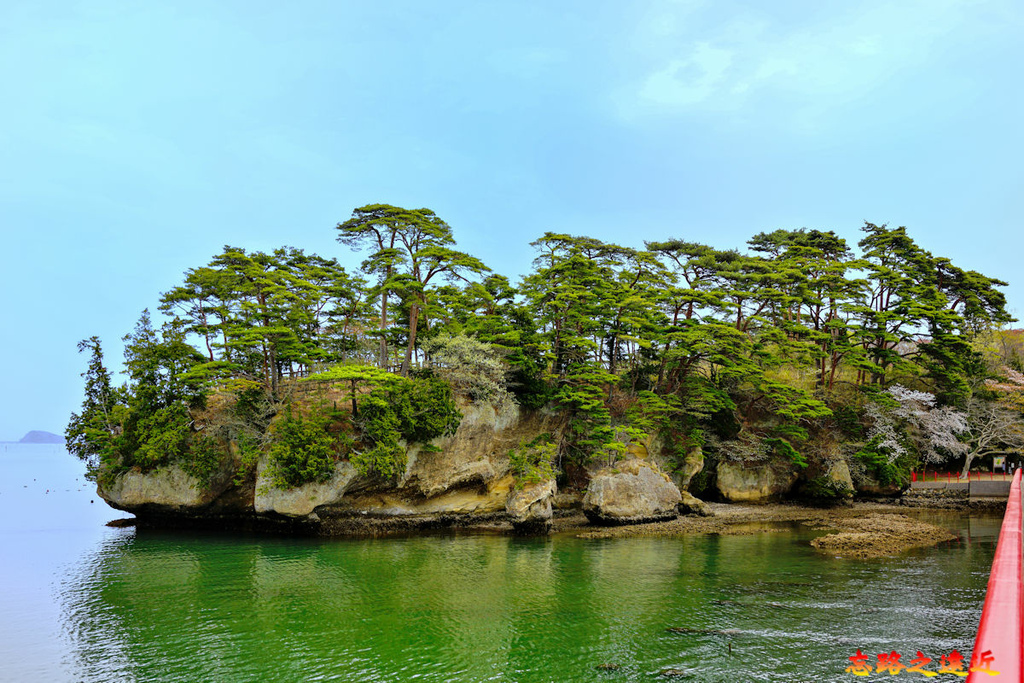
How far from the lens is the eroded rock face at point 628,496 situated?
28.6m

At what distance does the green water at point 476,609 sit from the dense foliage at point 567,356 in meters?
5.60

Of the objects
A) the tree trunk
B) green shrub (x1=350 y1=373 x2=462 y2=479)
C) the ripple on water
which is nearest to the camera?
the ripple on water

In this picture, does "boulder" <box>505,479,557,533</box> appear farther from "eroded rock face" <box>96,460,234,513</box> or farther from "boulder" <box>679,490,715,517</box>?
"eroded rock face" <box>96,460,234,513</box>

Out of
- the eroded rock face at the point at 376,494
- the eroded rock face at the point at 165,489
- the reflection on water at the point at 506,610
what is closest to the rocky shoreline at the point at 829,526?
the reflection on water at the point at 506,610

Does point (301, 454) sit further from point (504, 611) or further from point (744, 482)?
point (744, 482)

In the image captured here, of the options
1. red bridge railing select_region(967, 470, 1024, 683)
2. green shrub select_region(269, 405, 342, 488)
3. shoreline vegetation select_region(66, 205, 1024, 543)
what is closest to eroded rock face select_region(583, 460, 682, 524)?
shoreline vegetation select_region(66, 205, 1024, 543)

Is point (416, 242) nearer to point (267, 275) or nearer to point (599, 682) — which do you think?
point (267, 275)

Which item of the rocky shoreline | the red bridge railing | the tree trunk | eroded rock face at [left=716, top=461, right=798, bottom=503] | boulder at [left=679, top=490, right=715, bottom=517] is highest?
the tree trunk

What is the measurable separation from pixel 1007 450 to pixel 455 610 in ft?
118

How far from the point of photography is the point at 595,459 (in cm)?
3222

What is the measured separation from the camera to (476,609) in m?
16.8

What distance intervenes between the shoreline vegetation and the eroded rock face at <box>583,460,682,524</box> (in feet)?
0.35

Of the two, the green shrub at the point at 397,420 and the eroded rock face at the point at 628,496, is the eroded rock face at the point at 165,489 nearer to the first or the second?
the green shrub at the point at 397,420

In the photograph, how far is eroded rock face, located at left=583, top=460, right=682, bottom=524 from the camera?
93.9ft
